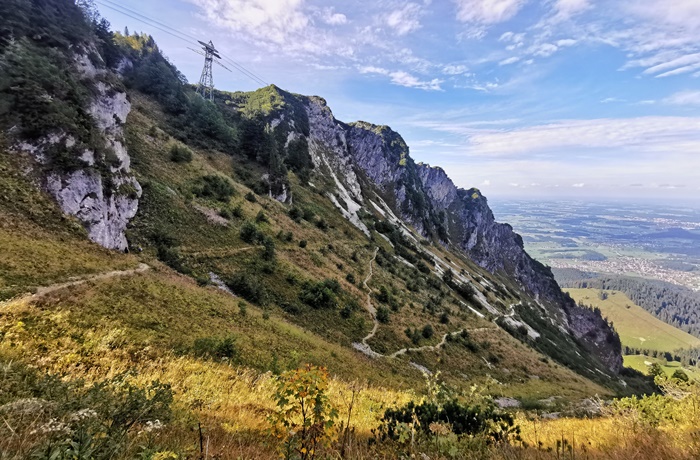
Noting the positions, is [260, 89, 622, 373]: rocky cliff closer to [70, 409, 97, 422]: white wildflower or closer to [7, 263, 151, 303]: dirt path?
[7, 263, 151, 303]: dirt path

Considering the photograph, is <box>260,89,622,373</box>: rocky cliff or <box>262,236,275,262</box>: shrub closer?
<box>262,236,275,262</box>: shrub

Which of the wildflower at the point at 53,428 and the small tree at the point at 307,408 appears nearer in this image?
the wildflower at the point at 53,428

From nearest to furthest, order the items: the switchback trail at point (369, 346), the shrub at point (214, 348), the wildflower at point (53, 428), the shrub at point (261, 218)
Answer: the wildflower at point (53, 428), the shrub at point (214, 348), the switchback trail at point (369, 346), the shrub at point (261, 218)

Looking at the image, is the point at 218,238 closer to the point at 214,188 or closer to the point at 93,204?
the point at 214,188

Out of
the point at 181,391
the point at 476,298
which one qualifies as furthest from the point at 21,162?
the point at 476,298

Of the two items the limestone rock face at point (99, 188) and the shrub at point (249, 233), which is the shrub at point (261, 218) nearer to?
the shrub at point (249, 233)

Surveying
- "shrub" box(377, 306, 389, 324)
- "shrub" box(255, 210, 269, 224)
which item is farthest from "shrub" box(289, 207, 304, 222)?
"shrub" box(377, 306, 389, 324)

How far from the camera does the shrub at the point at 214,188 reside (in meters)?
42.6

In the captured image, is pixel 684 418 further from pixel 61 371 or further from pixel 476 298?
pixel 476 298

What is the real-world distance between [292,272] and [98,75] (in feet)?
128

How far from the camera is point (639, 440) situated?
5.31 m

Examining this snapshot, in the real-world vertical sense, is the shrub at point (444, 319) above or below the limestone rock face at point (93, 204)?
below

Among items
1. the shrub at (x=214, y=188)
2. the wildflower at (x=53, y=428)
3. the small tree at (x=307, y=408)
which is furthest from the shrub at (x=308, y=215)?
the wildflower at (x=53, y=428)

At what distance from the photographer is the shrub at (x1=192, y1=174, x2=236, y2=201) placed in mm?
42562
